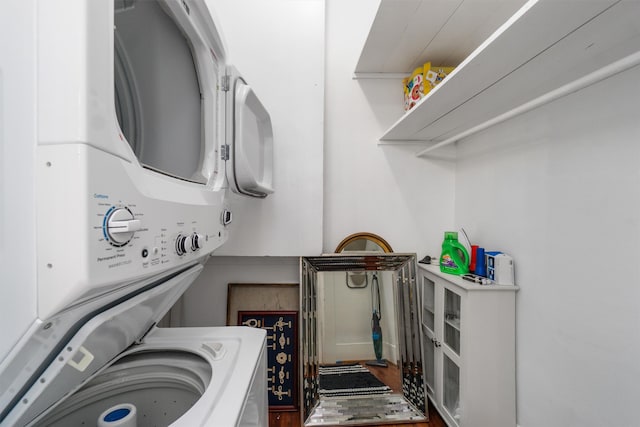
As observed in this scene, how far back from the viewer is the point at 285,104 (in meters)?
1.86

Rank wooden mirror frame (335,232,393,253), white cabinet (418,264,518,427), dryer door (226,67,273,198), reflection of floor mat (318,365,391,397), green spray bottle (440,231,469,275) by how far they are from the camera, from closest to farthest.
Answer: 1. dryer door (226,67,273,198)
2. white cabinet (418,264,518,427)
3. green spray bottle (440,231,469,275)
4. reflection of floor mat (318,365,391,397)
5. wooden mirror frame (335,232,393,253)

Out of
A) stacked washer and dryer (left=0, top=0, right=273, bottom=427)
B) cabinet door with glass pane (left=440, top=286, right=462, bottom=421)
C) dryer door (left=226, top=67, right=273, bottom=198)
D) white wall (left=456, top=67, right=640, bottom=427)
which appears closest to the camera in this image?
stacked washer and dryer (left=0, top=0, right=273, bottom=427)

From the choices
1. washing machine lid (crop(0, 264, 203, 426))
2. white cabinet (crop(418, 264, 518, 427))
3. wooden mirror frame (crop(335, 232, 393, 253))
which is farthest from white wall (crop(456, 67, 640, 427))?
washing machine lid (crop(0, 264, 203, 426))

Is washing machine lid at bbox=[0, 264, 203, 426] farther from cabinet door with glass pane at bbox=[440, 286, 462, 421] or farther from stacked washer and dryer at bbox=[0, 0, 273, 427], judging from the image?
cabinet door with glass pane at bbox=[440, 286, 462, 421]

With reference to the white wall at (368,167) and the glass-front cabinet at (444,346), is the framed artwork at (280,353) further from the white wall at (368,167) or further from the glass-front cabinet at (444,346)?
the glass-front cabinet at (444,346)

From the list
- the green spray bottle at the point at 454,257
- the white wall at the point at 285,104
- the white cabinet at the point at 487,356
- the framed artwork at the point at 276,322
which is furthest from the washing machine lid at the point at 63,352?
the green spray bottle at the point at 454,257

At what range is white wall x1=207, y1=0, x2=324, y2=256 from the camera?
6.03ft

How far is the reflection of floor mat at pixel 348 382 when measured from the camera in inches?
72.1

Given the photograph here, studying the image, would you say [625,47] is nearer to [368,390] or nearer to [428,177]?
[428,177]

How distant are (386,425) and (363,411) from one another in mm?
158

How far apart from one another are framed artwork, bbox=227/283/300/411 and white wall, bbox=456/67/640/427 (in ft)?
4.40

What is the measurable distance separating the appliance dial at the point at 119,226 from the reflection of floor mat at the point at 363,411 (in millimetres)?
1738

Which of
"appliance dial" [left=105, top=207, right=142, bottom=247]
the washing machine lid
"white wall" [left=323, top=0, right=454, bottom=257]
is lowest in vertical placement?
the washing machine lid

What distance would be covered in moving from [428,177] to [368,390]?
1.58 m
